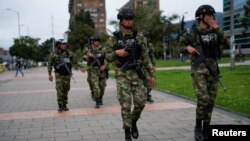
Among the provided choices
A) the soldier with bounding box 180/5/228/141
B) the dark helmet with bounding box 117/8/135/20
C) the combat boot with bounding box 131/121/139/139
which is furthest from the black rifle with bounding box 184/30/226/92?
the combat boot with bounding box 131/121/139/139

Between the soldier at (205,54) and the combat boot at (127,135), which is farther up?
the soldier at (205,54)

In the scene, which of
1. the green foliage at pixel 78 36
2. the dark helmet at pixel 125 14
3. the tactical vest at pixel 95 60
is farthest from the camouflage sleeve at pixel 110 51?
the green foliage at pixel 78 36

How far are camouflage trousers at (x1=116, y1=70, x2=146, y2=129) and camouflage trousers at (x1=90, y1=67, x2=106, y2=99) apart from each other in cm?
480

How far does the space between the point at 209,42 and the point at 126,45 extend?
1.37 m

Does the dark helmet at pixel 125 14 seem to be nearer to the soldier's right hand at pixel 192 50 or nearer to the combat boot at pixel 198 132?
the soldier's right hand at pixel 192 50

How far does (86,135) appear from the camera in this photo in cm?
812

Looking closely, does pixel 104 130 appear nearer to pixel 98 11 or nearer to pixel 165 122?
pixel 165 122

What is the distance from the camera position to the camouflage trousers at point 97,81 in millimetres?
12000

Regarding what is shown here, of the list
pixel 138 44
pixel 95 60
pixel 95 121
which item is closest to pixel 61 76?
pixel 95 60

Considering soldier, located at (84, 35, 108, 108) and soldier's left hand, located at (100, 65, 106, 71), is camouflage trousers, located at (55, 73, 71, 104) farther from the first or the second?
soldier's left hand, located at (100, 65, 106, 71)

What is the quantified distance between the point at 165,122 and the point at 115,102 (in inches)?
167

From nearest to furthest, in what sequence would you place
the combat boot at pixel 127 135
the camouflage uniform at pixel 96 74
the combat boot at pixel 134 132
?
the combat boot at pixel 127 135, the combat boot at pixel 134 132, the camouflage uniform at pixel 96 74

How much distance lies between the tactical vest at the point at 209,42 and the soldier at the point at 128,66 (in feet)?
3.11

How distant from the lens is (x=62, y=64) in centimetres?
1122
